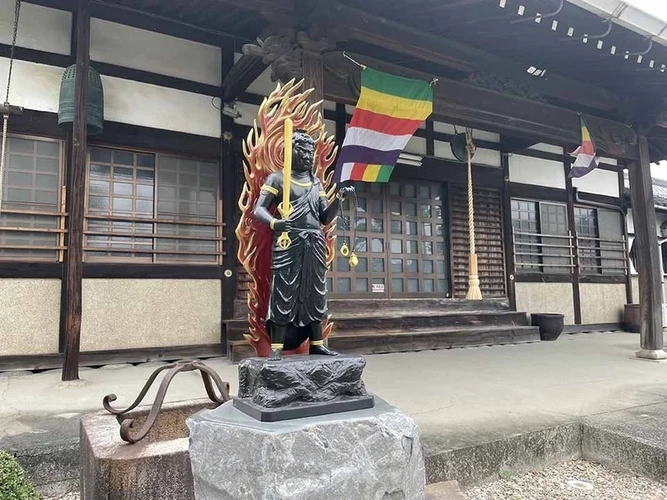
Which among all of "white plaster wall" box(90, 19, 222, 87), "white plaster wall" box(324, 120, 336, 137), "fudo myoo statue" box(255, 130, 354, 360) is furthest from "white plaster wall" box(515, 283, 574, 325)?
"fudo myoo statue" box(255, 130, 354, 360)

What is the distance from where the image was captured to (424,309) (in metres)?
7.76

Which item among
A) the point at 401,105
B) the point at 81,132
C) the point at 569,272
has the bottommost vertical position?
the point at 569,272

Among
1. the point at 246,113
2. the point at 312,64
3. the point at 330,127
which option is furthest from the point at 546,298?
the point at 312,64

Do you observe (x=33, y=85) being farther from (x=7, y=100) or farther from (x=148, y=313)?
(x=148, y=313)

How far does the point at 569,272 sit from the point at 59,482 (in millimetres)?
9354

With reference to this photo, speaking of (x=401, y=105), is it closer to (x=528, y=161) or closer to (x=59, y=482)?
(x=59, y=482)

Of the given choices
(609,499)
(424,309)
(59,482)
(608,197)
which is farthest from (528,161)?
(59,482)

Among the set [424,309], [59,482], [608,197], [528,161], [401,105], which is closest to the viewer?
[59,482]

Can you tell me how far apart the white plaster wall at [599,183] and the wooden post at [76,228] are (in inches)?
358

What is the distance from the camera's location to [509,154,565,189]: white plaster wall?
9.20 metres

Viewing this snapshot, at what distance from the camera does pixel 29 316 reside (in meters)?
5.21

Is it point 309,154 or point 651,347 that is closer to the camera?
point 309,154

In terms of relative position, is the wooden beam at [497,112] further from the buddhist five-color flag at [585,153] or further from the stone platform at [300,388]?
the stone platform at [300,388]

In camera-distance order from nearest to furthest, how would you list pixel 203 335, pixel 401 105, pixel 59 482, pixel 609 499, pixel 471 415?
pixel 59 482, pixel 609 499, pixel 471 415, pixel 401 105, pixel 203 335
